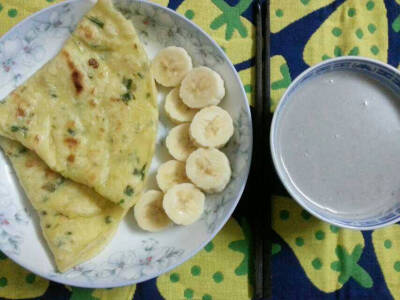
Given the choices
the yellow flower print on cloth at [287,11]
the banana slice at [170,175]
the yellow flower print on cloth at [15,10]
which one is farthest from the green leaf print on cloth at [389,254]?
the yellow flower print on cloth at [15,10]

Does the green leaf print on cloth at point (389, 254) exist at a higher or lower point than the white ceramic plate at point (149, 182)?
lower

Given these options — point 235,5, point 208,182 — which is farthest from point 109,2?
point 208,182

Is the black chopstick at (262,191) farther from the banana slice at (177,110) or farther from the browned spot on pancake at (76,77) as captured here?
the browned spot on pancake at (76,77)

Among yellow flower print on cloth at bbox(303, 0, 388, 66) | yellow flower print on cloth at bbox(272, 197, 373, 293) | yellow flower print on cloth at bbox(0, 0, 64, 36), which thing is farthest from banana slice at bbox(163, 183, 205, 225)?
yellow flower print on cloth at bbox(0, 0, 64, 36)

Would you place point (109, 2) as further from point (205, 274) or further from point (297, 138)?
point (205, 274)

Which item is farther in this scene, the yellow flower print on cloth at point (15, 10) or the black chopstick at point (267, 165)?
the yellow flower print on cloth at point (15, 10)

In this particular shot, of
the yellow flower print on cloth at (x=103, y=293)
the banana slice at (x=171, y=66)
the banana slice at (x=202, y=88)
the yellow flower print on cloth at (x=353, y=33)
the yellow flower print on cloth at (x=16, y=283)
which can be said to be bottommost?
the yellow flower print on cloth at (x=103, y=293)
